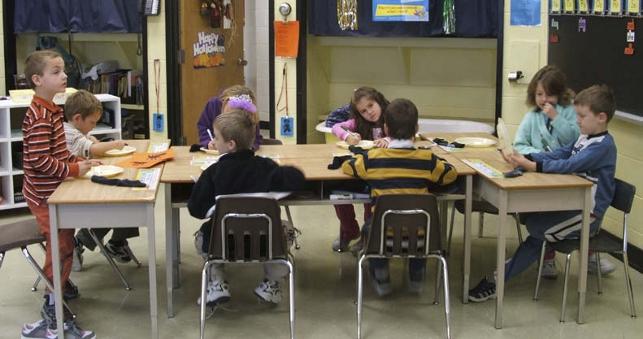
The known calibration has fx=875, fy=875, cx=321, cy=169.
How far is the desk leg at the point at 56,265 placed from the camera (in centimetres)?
358

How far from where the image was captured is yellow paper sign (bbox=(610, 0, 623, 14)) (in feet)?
15.7

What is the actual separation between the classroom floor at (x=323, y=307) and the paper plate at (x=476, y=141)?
0.70m

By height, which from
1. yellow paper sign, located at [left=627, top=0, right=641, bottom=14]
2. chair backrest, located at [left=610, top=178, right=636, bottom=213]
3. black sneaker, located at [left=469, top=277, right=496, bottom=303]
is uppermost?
yellow paper sign, located at [left=627, top=0, right=641, bottom=14]

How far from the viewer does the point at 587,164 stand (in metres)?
4.00

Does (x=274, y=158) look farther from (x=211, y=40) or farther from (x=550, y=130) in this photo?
(x=211, y=40)

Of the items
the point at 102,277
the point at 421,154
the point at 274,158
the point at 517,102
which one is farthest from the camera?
the point at 517,102

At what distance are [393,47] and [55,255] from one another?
4.21 meters

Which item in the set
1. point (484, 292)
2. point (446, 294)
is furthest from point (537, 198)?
point (484, 292)

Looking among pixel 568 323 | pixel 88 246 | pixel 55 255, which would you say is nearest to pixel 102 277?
pixel 88 246

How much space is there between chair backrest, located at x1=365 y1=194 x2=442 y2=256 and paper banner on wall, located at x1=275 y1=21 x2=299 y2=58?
10.3 ft

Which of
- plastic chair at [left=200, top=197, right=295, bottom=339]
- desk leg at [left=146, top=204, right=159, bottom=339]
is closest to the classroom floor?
desk leg at [left=146, top=204, right=159, bottom=339]

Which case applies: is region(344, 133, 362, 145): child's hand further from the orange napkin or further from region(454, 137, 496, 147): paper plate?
the orange napkin

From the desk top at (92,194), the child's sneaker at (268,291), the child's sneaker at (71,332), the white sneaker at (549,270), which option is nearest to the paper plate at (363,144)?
the child's sneaker at (268,291)

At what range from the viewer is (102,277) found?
187 inches
